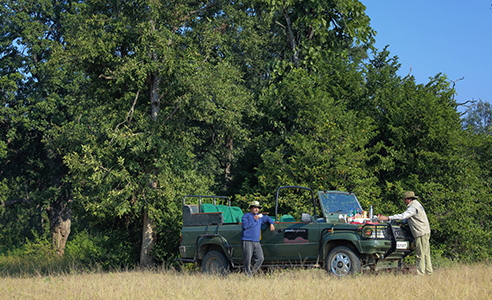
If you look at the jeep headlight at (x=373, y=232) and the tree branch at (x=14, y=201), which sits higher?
the tree branch at (x=14, y=201)

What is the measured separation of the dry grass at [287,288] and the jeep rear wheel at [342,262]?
0.73 feet

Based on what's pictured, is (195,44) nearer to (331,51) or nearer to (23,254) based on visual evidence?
(331,51)

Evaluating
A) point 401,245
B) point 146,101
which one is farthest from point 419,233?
point 146,101

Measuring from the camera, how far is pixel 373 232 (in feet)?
31.2

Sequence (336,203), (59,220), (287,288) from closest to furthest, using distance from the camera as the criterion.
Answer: (287,288), (336,203), (59,220)

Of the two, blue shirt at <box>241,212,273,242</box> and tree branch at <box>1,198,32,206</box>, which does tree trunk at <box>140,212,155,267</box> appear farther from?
tree branch at <box>1,198,32,206</box>

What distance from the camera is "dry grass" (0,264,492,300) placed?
24.3 ft

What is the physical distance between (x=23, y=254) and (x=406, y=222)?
88.7 ft

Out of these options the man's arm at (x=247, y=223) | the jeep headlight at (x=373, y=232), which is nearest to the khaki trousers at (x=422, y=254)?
the jeep headlight at (x=373, y=232)

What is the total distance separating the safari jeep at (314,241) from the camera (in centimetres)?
949

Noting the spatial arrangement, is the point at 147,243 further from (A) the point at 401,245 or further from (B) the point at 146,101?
(A) the point at 401,245

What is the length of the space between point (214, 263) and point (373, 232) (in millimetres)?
3748

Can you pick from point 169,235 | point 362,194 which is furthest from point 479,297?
point 169,235

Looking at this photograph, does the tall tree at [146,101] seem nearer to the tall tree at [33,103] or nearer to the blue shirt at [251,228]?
the blue shirt at [251,228]
